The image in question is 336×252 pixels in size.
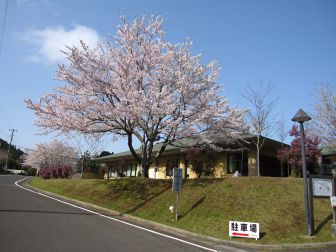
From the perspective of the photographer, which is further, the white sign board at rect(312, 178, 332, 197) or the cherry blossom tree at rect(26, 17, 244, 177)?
the cherry blossom tree at rect(26, 17, 244, 177)

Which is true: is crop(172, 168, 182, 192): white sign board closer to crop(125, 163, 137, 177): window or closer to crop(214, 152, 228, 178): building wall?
crop(214, 152, 228, 178): building wall

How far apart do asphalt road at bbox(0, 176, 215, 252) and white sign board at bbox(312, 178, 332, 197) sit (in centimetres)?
525

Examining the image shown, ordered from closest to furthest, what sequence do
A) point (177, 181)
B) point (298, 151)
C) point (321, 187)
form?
point (321, 187) → point (177, 181) → point (298, 151)

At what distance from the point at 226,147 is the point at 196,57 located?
816 centimetres

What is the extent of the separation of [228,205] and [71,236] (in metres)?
7.27

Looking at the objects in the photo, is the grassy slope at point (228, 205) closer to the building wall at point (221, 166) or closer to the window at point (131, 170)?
the building wall at point (221, 166)

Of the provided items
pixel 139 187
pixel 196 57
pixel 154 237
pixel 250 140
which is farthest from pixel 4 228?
pixel 250 140

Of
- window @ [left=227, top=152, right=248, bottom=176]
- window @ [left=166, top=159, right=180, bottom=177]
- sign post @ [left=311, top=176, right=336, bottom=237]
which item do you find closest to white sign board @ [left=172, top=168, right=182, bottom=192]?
sign post @ [left=311, top=176, right=336, bottom=237]

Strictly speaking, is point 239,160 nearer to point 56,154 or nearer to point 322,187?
point 322,187

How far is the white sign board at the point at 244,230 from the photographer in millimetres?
11266

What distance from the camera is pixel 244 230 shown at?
11.4 meters

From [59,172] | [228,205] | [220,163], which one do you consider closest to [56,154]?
[59,172]

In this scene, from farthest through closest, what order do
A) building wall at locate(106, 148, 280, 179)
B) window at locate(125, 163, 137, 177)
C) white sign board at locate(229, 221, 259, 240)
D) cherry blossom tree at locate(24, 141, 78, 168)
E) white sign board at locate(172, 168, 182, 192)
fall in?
cherry blossom tree at locate(24, 141, 78, 168) < window at locate(125, 163, 137, 177) < building wall at locate(106, 148, 280, 179) < white sign board at locate(172, 168, 182, 192) < white sign board at locate(229, 221, 259, 240)

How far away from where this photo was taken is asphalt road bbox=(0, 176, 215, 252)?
829cm
